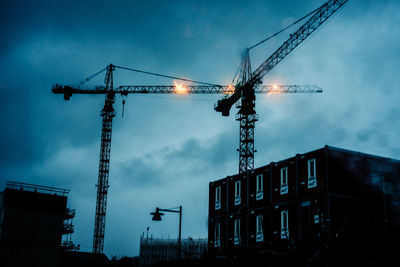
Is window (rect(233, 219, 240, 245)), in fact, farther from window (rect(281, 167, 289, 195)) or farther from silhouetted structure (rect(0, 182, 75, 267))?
silhouetted structure (rect(0, 182, 75, 267))

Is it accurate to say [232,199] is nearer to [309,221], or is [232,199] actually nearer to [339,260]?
[309,221]

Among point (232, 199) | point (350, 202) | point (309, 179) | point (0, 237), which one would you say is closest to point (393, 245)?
point (350, 202)

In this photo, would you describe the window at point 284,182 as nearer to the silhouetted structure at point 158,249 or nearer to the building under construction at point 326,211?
the building under construction at point 326,211

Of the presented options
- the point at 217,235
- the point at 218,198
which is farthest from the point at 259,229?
the point at 218,198

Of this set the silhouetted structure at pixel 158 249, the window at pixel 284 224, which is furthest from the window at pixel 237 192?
the silhouetted structure at pixel 158 249

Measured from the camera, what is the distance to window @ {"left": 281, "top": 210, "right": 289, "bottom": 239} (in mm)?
36500

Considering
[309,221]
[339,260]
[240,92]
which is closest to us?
[339,260]

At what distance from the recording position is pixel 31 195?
53656 millimetres

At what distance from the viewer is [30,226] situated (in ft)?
173

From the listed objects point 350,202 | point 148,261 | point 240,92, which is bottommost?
point 148,261

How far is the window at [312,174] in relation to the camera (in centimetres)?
3472

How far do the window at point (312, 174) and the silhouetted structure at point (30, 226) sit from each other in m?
31.0

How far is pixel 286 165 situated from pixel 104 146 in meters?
61.7

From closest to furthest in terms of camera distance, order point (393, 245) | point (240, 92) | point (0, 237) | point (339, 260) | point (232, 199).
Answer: point (339, 260), point (393, 245), point (232, 199), point (0, 237), point (240, 92)
